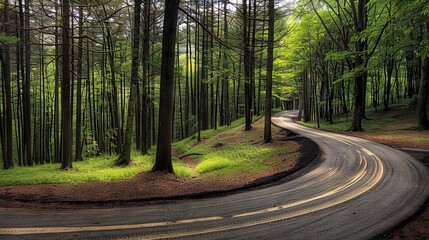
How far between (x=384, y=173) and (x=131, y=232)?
21.9 feet

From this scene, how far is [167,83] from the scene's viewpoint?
8.84 meters

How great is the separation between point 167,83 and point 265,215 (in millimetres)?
5824

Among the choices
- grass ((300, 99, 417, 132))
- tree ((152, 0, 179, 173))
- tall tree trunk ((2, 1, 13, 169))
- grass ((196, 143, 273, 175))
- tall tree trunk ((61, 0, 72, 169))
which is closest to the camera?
tree ((152, 0, 179, 173))

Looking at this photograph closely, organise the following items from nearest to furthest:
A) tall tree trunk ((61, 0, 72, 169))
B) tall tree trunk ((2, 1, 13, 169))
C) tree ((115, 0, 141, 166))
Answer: tall tree trunk ((61, 0, 72, 169)), tree ((115, 0, 141, 166)), tall tree trunk ((2, 1, 13, 169))

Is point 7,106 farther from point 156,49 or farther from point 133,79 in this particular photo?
point 156,49

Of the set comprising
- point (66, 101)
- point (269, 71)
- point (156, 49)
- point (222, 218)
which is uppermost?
point (156, 49)

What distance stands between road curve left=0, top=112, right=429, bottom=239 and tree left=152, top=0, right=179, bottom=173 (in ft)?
12.3

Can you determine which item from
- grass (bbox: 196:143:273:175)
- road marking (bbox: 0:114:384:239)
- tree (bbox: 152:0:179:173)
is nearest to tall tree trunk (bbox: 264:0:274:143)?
grass (bbox: 196:143:273:175)

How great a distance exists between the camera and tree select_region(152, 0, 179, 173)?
867 cm

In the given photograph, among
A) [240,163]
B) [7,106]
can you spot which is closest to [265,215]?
[240,163]

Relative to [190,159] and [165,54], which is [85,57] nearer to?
[190,159]

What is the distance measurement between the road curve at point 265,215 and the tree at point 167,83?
3.76 metres

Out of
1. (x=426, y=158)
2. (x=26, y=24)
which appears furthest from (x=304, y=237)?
(x=26, y=24)

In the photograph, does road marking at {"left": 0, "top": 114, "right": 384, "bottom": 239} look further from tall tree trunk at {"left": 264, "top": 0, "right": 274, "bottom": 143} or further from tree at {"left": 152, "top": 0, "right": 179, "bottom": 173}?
tall tree trunk at {"left": 264, "top": 0, "right": 274, "bottom": 143}
